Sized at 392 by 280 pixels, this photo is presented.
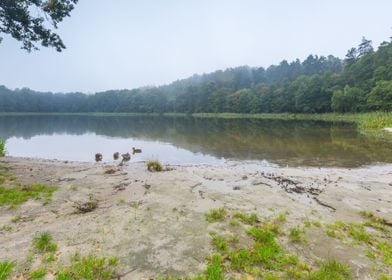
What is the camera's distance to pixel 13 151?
21469mm

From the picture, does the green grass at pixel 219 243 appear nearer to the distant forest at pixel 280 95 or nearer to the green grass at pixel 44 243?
the green grass at pixel 44 243

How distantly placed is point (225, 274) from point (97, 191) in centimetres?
630

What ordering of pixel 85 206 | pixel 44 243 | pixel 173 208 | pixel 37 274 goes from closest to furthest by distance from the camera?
1. pixel 37 274
2. pixel 44 243
3. pixel 173 208
4. pixel 85 206

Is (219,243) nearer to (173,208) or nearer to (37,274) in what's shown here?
(173,208)

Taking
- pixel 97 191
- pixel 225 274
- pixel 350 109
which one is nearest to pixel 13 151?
→ pixel 97 191

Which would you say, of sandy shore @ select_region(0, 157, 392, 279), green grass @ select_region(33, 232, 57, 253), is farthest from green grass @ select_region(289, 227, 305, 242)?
green grass @ select_region(33, 232, 57, 253)

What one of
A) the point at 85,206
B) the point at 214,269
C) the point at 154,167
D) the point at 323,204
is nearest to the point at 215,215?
the point at 214,269

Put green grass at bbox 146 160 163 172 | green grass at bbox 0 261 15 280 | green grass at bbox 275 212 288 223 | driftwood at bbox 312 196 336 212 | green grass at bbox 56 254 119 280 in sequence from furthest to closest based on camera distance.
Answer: green grass at bbox 146 160 163 172 → driftwood at bbox 312 196 336 212 → green grass at bbox 275 212 288 223 → green grass at bbox 56 254 119 280 → green grass at bbox 0 261 15 280

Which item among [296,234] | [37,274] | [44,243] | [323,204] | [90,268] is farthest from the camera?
[323,204]

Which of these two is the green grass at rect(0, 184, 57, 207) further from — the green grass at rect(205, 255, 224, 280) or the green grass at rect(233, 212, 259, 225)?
the green grass at rect(205, 255, 224, 280)

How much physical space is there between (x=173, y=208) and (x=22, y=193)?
5146 mm

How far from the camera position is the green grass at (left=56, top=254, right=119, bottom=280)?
4.05m

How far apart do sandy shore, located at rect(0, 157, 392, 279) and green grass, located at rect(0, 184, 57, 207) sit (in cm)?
31

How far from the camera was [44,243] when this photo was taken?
16.1ft
